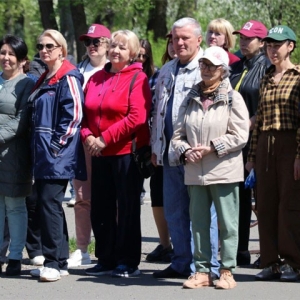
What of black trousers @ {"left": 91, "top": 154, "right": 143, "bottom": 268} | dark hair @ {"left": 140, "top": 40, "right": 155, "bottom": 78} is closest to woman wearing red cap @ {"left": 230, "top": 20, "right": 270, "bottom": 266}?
dark hair @ {"left": 140, "top": 40, "right": 155, "bottom": 78}

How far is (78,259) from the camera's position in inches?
332

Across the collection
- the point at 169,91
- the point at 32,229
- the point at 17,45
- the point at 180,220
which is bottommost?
the point at 32,229

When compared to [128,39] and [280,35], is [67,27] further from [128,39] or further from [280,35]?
[280,35]

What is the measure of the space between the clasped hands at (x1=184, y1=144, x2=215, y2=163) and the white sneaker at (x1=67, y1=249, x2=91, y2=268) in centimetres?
191

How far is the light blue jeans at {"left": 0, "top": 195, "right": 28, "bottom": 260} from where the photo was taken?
7.95m

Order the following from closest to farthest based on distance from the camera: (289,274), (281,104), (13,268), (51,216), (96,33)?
(281,104) → (289,274) → (51,216) → (13,268) → (96,33)

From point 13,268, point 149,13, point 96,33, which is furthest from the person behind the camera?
point 149,13

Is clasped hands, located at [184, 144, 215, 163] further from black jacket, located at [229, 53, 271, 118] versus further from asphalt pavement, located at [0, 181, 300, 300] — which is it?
black jacket, located at [229, 53, 271, 118]

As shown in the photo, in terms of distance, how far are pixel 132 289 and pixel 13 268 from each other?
1277 millimetres

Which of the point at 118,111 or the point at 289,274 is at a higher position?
the point at 118,111

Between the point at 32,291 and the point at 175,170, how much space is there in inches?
59.7

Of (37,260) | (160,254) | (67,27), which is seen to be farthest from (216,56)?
(67,27)

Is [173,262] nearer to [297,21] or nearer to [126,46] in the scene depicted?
[126,46]

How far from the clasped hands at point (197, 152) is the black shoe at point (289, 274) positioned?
1234 millimetres
